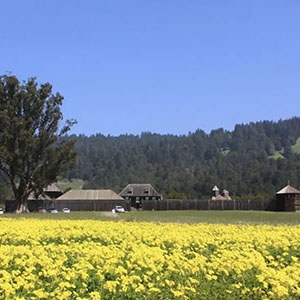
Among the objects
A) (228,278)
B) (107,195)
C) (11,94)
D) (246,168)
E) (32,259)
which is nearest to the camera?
(228,278)

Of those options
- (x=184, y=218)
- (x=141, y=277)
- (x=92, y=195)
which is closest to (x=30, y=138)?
(x=184, y=218)

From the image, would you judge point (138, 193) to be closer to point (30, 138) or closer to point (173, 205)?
point (173, 205)

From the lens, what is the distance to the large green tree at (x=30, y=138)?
5994cm

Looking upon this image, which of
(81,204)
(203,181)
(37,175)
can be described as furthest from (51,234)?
(203,181)

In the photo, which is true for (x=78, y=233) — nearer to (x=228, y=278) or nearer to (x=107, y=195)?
(x=228, y=278)

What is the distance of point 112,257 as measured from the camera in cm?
1041

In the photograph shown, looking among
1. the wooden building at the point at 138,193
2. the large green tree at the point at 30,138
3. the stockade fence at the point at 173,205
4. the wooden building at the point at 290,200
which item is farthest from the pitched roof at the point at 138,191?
the large green tree at the point at 30,138

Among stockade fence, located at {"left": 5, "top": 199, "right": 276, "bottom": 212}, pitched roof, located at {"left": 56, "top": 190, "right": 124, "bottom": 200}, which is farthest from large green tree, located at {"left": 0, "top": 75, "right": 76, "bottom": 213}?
pitched roof, located at {"left": 56, "top": 190, "right": 124, "bottom": 200}

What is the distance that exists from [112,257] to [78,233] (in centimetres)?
718

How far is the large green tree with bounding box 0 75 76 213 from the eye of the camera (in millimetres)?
59938

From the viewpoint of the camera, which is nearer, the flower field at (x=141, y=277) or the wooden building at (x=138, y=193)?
the flower field at (x=141, y=277)

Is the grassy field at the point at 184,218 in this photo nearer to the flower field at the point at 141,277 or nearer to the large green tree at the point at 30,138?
the large green tree at the point at 30,138

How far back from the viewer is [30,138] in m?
59.5

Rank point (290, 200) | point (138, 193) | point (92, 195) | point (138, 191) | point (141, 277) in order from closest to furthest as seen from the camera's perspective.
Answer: point (141, 277) → point (290, 200) → point (92, 195) → point (138, 193) → point (138, 191)
